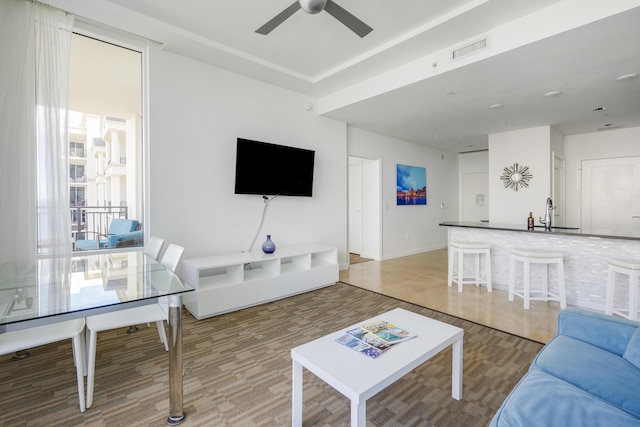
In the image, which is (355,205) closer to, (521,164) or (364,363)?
(521,164)

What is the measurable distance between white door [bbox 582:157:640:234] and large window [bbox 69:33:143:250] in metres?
7.42

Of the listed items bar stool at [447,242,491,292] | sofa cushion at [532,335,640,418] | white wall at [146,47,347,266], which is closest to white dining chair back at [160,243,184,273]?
white wall at [146,47,347,266]

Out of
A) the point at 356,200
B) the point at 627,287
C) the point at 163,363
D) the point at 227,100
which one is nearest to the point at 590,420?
the point at 163,363

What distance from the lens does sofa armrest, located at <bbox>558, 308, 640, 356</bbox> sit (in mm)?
1534

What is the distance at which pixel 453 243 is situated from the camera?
13.4ft

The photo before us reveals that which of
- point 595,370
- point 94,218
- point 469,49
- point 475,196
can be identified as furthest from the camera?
point 475,196

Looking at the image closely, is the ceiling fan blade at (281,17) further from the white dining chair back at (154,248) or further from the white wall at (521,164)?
the white wall at (521,164)

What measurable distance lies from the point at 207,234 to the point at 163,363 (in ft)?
5.44

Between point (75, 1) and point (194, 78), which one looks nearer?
point (75, 1)

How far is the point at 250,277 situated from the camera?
3.53 meters

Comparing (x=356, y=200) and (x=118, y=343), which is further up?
(x=356, y=200)

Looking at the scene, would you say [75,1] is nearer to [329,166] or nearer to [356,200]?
[329,166]

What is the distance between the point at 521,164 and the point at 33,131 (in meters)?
6.74

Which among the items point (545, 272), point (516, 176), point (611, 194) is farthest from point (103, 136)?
point (611, 194)
